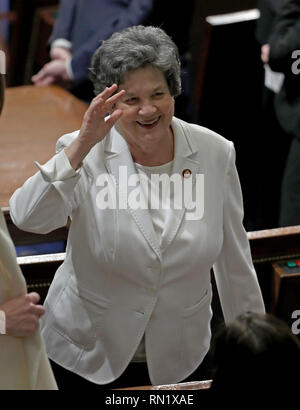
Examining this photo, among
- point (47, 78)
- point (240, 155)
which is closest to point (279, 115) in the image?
point (240, 155)

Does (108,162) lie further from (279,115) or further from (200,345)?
(279,115)

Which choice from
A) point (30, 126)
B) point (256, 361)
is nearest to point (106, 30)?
point (30, 126)

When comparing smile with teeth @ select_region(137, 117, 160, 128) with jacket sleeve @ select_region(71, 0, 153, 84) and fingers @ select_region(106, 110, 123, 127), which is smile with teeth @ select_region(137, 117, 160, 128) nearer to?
fingers @ select_region(106, 110, 123, 127)

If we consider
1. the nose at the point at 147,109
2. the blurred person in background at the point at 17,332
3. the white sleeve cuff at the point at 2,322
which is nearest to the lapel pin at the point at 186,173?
the nose at the point at 147,109

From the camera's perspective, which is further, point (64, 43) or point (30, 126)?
point (64, 43)

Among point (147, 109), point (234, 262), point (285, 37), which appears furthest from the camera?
point (285, 37)

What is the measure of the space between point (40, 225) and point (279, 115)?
73.2 inches

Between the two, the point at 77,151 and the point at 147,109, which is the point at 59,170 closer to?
the point at 77,151

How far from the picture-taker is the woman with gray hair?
257cm

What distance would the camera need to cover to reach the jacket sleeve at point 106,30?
4.44 meters

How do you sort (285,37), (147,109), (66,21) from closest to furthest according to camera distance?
(147,109) < (285,37) < (66,21)

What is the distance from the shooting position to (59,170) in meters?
2.50

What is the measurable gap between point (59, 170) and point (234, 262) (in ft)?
2.16

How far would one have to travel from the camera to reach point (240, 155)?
16.7ft
